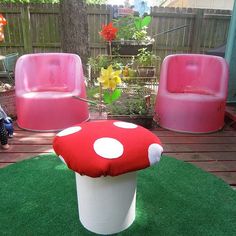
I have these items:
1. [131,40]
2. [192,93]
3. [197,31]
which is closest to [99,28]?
[197,31]

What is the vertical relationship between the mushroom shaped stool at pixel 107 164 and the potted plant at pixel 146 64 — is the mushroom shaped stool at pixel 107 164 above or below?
below

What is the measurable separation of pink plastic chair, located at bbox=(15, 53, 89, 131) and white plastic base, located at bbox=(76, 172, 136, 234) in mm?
1448

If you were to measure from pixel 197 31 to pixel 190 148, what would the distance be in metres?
4.42

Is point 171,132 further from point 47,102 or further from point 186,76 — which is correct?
point 47,102

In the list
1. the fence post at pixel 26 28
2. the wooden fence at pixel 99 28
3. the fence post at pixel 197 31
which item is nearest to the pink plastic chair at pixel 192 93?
the wooden fence at pixel 99 28

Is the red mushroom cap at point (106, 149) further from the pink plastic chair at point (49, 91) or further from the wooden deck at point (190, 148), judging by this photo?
the pink plastic chair at point (49, 91)

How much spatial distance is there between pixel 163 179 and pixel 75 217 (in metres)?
0.71

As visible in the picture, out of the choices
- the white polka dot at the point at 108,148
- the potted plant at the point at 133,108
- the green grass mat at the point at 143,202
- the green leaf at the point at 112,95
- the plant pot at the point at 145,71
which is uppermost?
the plant pot at the point at 145,71

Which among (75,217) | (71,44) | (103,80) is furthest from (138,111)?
(71,44)

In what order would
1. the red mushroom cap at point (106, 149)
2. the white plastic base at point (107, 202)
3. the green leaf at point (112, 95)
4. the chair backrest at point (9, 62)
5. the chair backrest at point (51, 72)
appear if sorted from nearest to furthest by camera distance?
the red mushroom cap at point (106, 149) < the white plastic base at point (107, 202) < the green leaf at point (112, 95) < the chair backrest at point (51, 72) < the chair backrest at point (9, 62)

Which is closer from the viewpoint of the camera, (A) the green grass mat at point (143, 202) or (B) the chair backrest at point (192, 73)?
(A) the green grass mat at point (143, 202)

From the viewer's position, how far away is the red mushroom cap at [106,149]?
109 cm

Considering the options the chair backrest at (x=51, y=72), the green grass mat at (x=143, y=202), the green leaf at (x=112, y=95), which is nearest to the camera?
the green grass mat at (x=143, y=202)

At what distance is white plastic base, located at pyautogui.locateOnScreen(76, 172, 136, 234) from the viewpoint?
1.23 m
